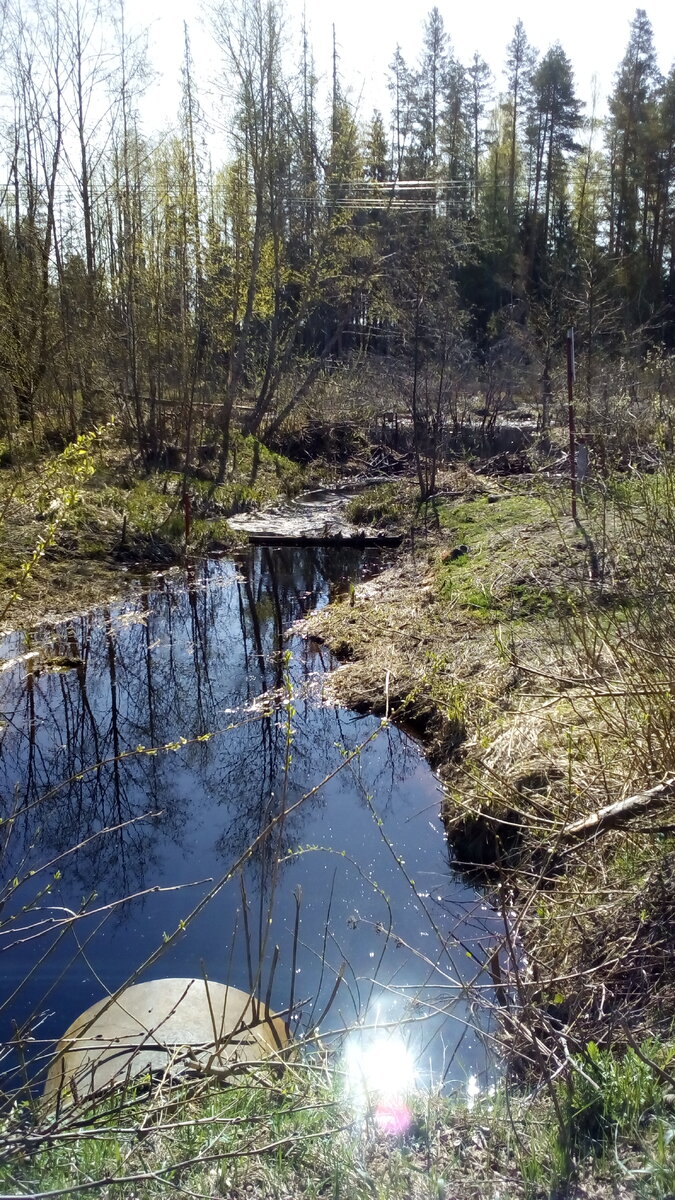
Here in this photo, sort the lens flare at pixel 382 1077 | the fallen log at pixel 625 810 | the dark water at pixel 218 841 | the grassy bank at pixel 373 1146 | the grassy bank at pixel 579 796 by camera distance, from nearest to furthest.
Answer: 1. the grassy bank at pixel 373 1146
2. the lens flare at pixel 382 1077
3. the grassy bank at pixel 579 796
4. the fallen log at pixel 625 810
5. the dark water at pixel 218 841

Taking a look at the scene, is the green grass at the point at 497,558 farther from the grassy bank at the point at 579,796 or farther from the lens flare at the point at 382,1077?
the lens flare at the point at 382,1077

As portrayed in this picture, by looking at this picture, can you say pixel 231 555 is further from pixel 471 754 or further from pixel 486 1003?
pixel 486 1003

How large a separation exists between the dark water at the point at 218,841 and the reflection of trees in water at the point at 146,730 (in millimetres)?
25

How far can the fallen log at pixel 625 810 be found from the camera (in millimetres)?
4074

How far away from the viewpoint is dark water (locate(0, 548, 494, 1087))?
4.50m

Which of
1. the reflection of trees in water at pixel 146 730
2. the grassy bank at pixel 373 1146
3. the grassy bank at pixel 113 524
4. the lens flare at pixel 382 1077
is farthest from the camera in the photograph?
the grassy bank at pixel 113 524

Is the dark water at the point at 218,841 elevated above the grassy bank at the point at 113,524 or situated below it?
below

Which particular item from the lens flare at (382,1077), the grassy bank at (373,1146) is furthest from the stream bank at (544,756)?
the lens flare at (382,1077)

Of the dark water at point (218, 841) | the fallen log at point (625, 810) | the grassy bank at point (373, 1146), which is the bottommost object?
the dark water at point (218, 841)

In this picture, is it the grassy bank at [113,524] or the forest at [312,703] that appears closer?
the forest at [312,703]

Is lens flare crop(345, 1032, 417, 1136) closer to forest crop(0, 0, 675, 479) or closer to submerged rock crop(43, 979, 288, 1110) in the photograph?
submerged rock crop(43, 979, 288, 1110)

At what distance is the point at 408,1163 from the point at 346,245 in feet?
65.4

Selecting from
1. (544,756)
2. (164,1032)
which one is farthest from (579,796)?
(164,1032)

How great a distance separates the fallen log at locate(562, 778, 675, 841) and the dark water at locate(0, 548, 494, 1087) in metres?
0.79
